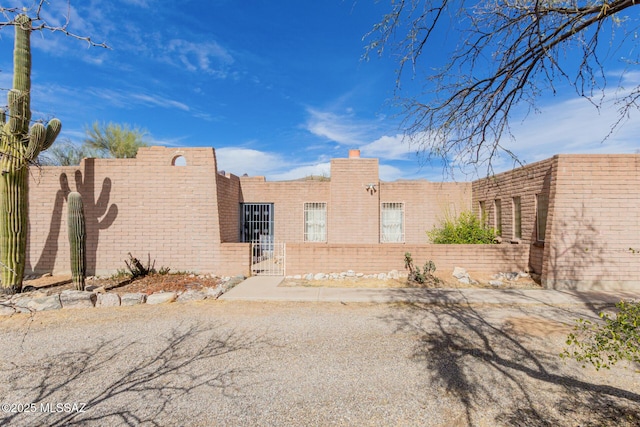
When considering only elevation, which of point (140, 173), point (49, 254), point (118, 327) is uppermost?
point (140, 173)

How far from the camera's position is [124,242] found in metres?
9.87

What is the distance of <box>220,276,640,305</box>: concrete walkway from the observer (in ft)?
23.0

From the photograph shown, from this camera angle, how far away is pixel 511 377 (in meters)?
3.80

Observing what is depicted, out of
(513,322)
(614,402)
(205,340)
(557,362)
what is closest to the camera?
(614,402)

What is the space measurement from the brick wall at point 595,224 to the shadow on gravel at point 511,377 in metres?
3.12

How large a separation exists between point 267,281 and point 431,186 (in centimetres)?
875

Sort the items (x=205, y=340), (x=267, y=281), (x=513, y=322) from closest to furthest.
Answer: (x=205, y=340), (x=513, y=322), (x=267, y=281)

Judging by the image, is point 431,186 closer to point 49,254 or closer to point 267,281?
point 267,281

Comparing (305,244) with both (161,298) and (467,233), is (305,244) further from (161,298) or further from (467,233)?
(467,233)

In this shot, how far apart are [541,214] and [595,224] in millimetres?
1390

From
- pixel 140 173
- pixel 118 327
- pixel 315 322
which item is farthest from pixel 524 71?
pixel 140 173

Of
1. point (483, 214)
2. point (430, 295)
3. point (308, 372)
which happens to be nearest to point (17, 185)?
point (308, 372)

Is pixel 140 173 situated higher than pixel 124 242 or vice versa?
pixel 140 173

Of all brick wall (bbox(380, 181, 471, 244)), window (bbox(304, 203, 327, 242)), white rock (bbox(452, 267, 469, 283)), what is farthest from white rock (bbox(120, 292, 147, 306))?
brick wall (bbox(380, 181, 471, 244))
